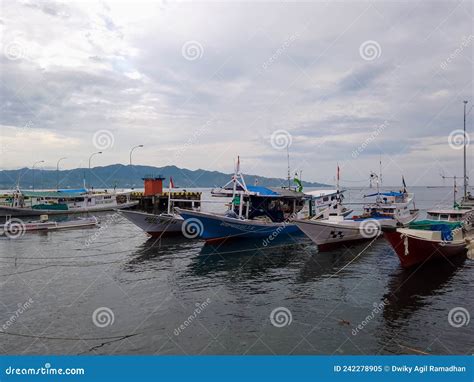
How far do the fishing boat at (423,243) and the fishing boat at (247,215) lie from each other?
8709 millimetres

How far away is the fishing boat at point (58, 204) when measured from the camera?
62.1 metres

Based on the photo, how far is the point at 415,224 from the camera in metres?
26.1

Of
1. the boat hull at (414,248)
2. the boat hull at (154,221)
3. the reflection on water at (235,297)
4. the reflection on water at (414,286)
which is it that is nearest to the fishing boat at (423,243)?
the boat hull at (414,248)

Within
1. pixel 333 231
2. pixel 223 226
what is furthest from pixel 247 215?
pixel 333 231

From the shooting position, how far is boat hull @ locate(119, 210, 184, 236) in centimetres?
3466

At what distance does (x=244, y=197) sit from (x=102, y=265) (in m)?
14.9

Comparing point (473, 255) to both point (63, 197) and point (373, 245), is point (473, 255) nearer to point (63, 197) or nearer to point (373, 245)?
point (373, 245)

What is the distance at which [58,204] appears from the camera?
217 ft

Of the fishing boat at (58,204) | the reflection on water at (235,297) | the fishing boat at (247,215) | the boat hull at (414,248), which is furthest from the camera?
the fishing boat at (58,204)

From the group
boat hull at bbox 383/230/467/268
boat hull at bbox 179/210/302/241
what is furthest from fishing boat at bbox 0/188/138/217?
boat hull at bbox 383/230/467/268

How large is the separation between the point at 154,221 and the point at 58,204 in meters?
38.9

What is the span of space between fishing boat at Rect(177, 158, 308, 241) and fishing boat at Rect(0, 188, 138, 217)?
39.3 meters

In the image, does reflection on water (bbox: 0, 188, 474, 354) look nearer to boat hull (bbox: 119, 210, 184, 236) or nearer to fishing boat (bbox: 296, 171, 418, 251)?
fishing boat (bbox: 296, 171, 418, 251)

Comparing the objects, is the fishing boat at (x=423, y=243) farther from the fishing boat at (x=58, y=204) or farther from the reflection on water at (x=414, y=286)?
the fishing boat at (x=58, y=204)
